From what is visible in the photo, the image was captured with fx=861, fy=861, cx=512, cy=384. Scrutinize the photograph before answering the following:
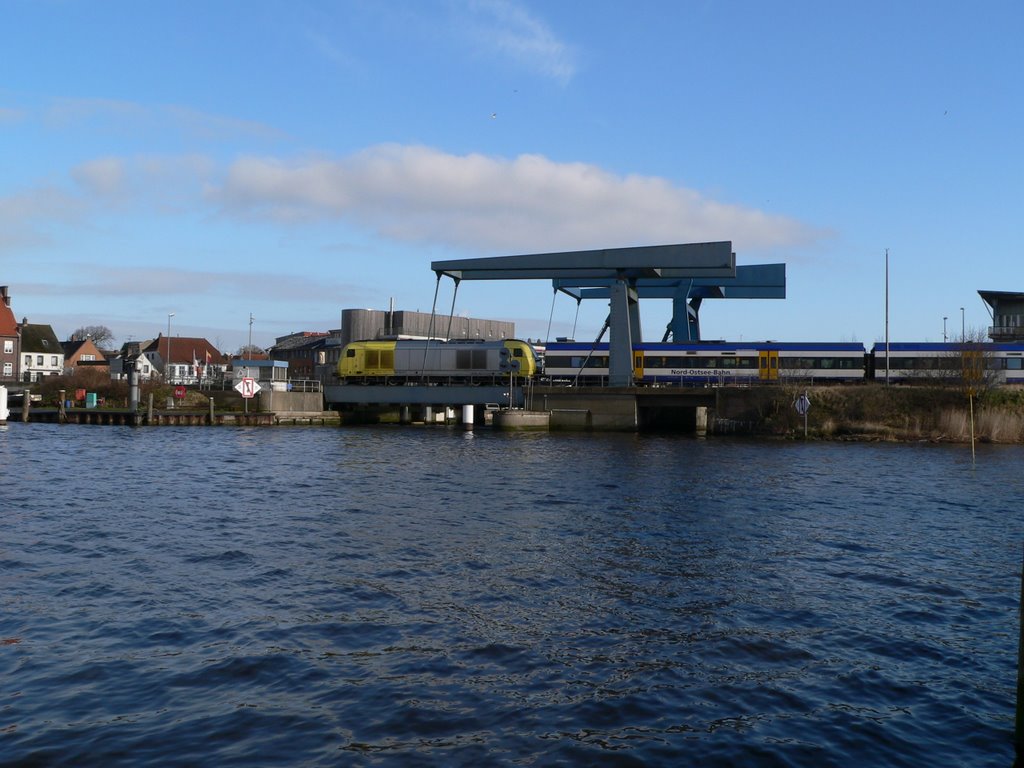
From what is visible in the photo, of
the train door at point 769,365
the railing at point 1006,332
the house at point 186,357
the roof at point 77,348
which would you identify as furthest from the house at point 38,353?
the railing at point 1006,332

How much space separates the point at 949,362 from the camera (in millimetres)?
56156

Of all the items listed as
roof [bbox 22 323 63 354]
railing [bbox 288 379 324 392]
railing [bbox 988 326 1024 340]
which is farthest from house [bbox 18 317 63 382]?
railing [bbox 988 326 1024 340]

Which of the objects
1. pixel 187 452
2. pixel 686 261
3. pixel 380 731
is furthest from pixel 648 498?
pixel 686 261

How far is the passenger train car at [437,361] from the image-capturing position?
195 ft

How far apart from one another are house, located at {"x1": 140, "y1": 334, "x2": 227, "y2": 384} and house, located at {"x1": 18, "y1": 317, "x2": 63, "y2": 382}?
14.9 meters

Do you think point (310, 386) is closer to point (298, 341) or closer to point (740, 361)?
point (740, 361)

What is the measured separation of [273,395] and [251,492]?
36.4 meters

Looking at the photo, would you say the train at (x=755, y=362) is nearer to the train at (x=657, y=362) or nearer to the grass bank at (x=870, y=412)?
the train at (x=657, y=362)

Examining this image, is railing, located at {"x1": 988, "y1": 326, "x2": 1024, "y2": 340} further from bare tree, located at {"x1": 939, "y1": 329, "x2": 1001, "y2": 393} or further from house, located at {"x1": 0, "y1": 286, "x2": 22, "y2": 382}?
house, located at {"x1": 0, "y1": 286, "x2": 22, "y2": 382}

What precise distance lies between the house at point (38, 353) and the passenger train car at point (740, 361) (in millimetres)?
68559

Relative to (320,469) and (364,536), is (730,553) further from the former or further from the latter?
(320,469)

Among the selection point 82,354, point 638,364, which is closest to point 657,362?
point 638,364

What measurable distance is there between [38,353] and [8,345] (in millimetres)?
13726

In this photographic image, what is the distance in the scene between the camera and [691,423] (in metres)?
64.1
